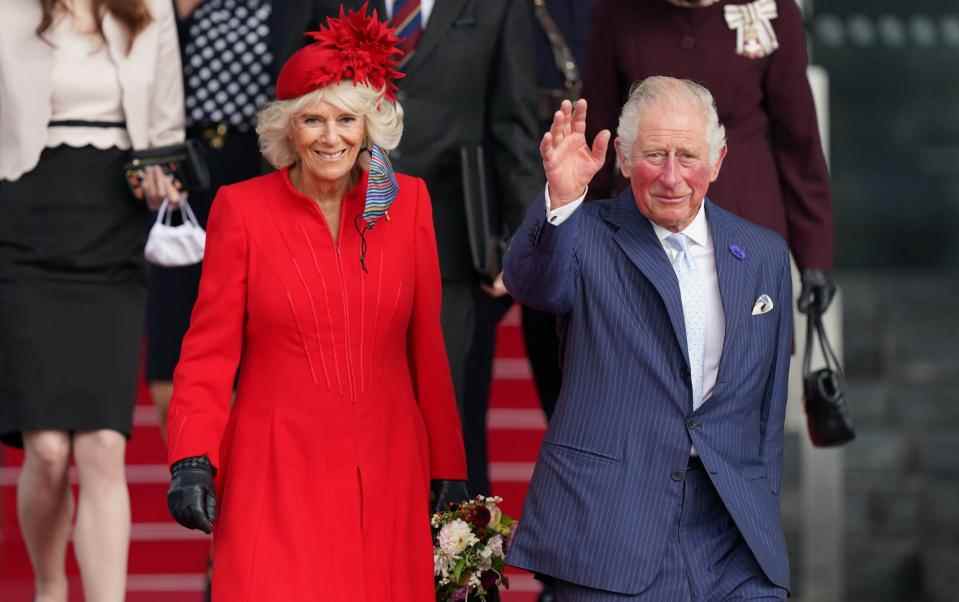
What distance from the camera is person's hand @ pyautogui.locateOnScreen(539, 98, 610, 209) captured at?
5.16 meters

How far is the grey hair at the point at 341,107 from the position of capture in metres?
5.77

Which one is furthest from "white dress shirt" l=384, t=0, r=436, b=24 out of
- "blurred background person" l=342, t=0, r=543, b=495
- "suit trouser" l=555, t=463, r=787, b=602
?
"suit trouser" l=555, t=463, r=787, b=602

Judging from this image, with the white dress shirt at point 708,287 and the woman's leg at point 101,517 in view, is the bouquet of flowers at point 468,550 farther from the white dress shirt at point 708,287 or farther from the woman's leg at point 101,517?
the woman's leg at point 101,517

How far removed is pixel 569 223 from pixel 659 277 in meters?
0.27

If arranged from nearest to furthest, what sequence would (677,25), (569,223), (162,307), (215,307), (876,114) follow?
(569,223)
(215,307)
(677,25)
(162,307)
(876,114)

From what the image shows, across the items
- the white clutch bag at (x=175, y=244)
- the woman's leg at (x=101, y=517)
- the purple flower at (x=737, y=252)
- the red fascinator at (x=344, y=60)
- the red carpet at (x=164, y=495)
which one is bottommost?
the red carpet at (x=164, y=495)

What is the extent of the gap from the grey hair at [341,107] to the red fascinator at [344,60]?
19mm

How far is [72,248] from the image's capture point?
7039mm

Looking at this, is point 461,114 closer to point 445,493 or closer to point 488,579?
point 445,493

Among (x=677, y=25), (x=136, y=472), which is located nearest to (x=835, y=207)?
(x=136, y=472)

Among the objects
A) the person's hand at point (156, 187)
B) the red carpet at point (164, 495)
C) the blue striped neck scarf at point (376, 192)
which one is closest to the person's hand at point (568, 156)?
the blue striped neck scarf at point (376, 192)

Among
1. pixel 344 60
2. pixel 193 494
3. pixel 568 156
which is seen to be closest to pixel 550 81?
pixel 344 60

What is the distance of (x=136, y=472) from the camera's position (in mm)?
8992

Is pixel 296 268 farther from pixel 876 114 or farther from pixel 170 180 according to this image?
pixel 876 114
